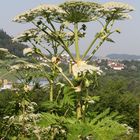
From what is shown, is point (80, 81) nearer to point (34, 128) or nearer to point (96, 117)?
point (96, 117)

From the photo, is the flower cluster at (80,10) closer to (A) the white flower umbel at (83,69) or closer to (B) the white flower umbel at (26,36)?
(A) the white flower umbel at (83,69)

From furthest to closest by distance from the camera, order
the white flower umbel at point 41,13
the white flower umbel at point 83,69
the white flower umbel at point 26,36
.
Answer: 1. the white flower umbel at point 26,36
2. the white flower umbel at point 41,13
3. the white flower umbel at point 83,69

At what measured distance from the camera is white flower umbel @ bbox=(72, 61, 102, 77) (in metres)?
5.46

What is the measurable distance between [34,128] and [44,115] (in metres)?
2.12

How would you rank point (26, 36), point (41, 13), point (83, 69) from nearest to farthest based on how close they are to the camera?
point (83, 69)
point (41, 13)
point (26, 36)

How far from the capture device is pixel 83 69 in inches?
215

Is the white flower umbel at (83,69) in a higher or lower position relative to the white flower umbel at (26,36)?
lower

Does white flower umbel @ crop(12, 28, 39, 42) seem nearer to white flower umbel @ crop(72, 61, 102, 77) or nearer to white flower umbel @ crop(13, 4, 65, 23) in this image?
white flower umbel @ crop(13, 4, 65, 23)

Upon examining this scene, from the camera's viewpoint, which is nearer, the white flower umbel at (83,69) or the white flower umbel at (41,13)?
the white flower umbel at (83,69)

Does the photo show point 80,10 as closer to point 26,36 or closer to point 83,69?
point 83,69

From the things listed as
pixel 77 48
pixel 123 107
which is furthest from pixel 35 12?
pixel 123 107

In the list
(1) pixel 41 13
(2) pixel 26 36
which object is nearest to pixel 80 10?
(1) pixel 41 13

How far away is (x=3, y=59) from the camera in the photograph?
823 centimetres

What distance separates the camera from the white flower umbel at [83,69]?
17.9 feet
